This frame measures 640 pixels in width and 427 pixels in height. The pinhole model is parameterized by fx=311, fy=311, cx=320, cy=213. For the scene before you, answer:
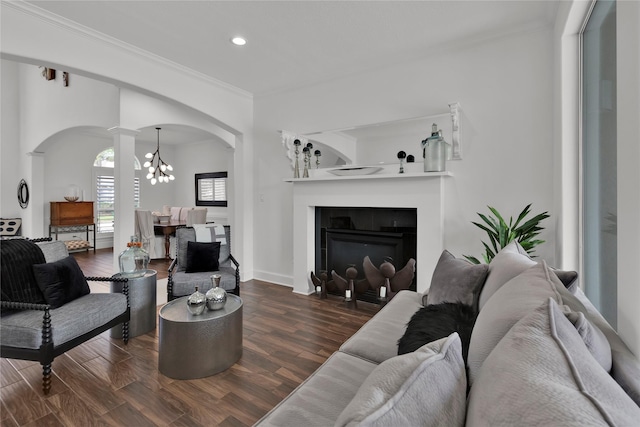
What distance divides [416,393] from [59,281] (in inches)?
101

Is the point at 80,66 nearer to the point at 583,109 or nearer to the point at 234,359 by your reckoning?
the point at 234,359

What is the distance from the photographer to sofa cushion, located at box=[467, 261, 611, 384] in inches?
34.7

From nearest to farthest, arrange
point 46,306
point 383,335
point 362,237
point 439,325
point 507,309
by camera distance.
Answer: point 507,309 → point 439,325 → point 383,335 → point 46,306 → point 362,237

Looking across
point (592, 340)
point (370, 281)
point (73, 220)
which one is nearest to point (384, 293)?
point (370, 281)

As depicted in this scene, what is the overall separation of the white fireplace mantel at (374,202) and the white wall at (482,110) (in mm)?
164

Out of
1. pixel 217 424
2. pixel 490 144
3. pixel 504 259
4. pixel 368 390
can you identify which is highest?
pixel 490 144

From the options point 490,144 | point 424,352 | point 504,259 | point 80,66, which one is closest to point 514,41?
point 490,144

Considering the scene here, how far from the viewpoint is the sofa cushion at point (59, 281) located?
212 cm

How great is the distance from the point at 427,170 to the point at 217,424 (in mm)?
2619

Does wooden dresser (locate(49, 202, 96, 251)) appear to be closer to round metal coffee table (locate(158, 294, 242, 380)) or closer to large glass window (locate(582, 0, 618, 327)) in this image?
round metal coffee table (locate(158, 294, 242, 380))

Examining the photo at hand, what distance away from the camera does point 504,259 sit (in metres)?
1.54

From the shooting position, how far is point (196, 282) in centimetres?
300

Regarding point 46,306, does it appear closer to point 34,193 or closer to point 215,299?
point 215,299

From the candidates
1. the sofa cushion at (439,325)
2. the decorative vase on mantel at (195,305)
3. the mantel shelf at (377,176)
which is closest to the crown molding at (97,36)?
the mantel shelf at (377,176)
